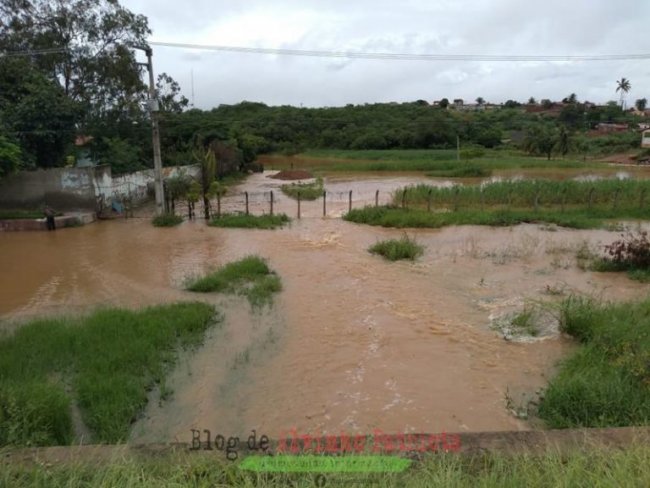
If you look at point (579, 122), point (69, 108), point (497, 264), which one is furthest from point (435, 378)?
point (579, 122)

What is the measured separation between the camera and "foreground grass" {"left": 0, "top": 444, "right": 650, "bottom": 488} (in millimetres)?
2541

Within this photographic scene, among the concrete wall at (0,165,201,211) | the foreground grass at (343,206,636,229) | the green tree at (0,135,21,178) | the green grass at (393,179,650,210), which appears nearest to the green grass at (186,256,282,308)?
the foreground grass at (343,206,636,229)

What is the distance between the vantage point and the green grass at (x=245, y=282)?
370 inches

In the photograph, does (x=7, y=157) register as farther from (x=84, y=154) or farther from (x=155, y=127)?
(x=84, y=154)

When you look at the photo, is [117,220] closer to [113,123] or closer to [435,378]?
[113,123]

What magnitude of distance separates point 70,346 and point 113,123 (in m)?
19.6

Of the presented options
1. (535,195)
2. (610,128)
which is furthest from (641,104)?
(535,195)

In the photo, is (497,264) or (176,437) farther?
(497,264)

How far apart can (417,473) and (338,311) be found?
5.82 metres

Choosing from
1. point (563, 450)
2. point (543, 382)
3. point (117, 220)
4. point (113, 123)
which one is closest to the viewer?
point (563, 450)

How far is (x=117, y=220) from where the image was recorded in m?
17.3

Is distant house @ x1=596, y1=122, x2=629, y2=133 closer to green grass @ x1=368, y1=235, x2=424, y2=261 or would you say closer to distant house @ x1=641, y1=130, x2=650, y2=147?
distant house @ x1=641, y1=130, x2=650, y2=147

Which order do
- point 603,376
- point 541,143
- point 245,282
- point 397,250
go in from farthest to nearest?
1. point 541,143
2. point 397,250
3. point 245,282
4. point 603,376

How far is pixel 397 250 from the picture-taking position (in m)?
12.2
